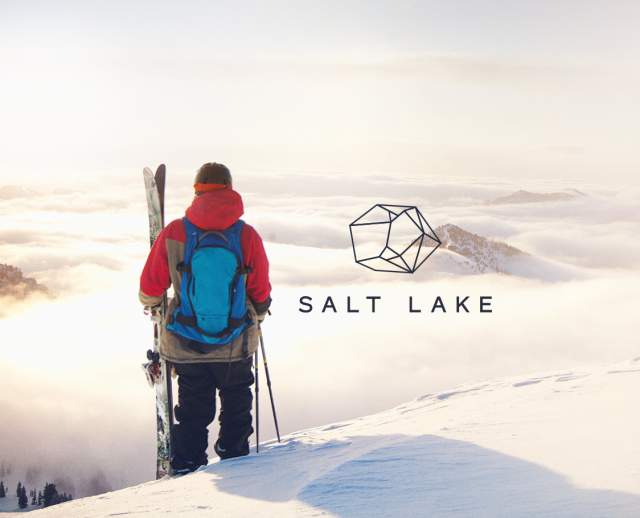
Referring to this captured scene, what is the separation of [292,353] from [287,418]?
11.0m

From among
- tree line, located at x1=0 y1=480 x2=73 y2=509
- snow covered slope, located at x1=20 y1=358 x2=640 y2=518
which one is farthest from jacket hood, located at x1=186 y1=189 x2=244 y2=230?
tree line, located at x1=0 y1=480 x2=73 y2=509

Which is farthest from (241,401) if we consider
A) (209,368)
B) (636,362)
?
(636,362)

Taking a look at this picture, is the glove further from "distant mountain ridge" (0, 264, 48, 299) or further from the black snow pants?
"distant mountain ridge" (0, 264, 48, 299)

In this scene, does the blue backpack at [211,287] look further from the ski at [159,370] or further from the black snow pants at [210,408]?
the ski at [159,370]

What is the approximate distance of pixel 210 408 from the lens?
5.14 meters

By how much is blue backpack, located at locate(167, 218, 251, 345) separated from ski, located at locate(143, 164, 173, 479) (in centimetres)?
71

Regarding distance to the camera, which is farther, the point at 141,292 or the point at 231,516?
the point at 141,292

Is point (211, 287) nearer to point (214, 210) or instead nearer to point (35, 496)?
point (214, 210)

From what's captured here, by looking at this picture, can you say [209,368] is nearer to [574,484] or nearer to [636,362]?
[574,484]

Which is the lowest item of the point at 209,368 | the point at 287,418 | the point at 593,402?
the point at 287,418

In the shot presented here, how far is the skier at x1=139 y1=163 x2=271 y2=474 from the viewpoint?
466cm

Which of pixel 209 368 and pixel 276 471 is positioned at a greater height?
pixel 209 368

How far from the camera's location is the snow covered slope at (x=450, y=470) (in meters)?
3.23

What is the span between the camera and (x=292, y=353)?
109 m
